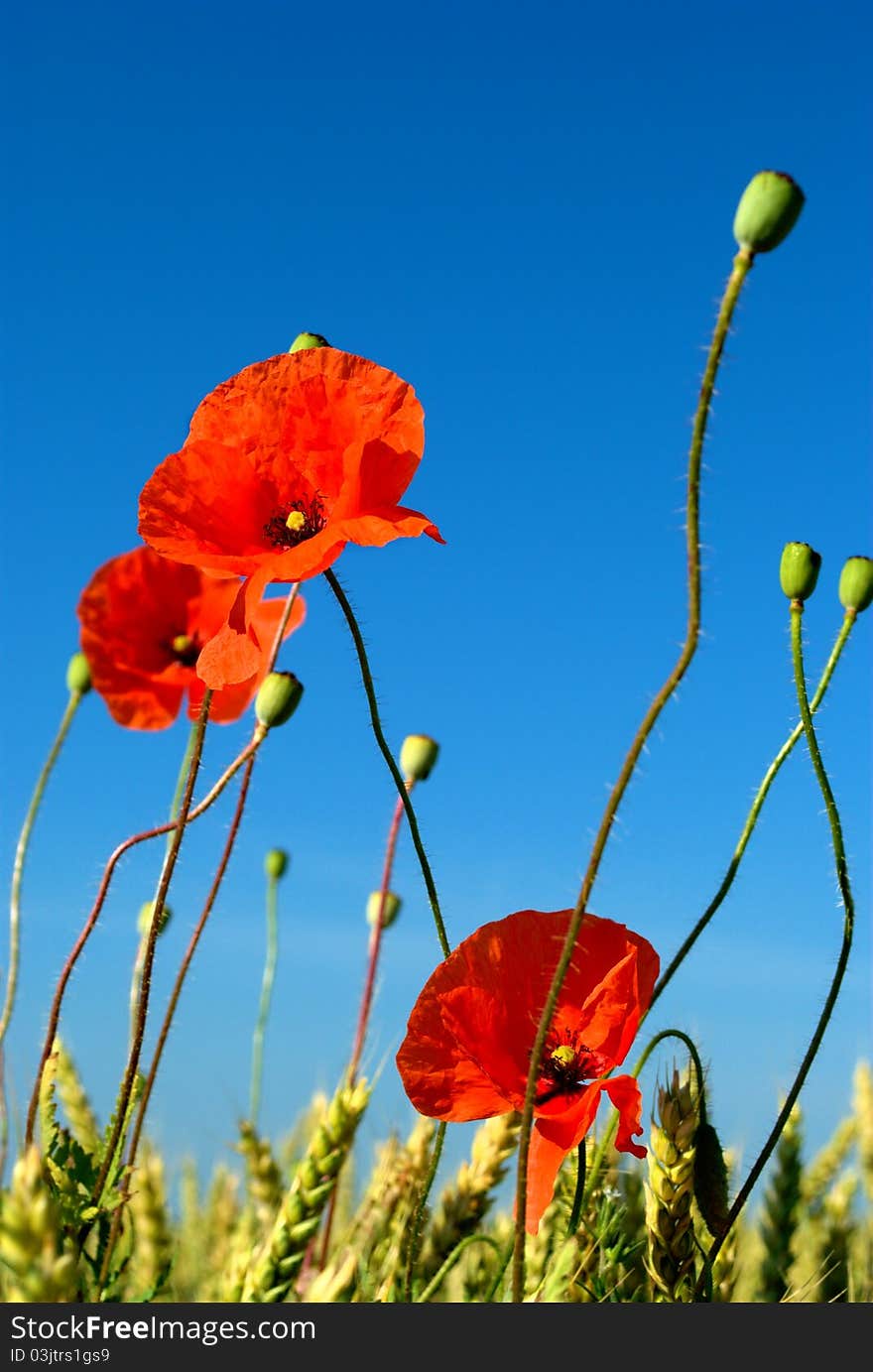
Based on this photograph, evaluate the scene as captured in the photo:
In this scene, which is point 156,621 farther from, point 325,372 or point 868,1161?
point 868,1161

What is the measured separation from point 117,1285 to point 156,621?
1.36 metres

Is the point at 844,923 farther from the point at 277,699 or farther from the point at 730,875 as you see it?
the point at 277,699

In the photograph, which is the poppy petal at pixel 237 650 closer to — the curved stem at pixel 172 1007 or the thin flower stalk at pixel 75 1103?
the curved stem at pixel 172 1007

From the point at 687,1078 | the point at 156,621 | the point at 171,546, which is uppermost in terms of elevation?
the point at 156,621

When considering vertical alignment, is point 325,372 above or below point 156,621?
below

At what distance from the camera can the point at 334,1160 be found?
1743 millimetres

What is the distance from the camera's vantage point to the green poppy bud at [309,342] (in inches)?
73.4

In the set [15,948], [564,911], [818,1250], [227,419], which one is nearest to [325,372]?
[227,419]

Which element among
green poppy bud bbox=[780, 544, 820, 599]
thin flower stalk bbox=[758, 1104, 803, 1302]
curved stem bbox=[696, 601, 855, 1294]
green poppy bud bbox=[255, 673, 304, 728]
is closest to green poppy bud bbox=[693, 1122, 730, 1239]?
curved stem bbox=[696, 601, 855, 1294]

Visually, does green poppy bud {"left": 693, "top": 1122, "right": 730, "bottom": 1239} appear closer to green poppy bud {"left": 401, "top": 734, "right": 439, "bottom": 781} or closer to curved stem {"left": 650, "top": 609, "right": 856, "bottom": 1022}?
curved stem {"left": 650, "top": 609, "right": 856, "bottom": 1022}

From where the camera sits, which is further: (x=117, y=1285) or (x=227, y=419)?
(x=117, y=1285)

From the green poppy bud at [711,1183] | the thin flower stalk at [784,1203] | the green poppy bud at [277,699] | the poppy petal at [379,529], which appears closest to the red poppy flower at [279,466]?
the poppy petal at [379,529]

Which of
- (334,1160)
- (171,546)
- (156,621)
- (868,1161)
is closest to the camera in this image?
(334,1160)

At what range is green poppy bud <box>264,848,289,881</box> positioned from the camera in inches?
137
